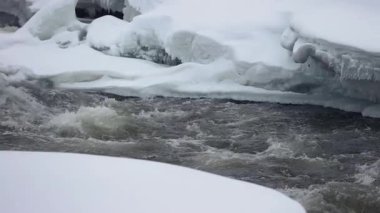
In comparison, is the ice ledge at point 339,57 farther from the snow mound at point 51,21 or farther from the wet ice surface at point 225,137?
the snow mound at point 51,21

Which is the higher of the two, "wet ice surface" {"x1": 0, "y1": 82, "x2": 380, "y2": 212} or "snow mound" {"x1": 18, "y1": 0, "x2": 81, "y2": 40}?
"snow mound" {"x1": 18, "y1": 0, "x2": 81, "y2": 40}

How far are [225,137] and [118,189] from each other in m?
4.14

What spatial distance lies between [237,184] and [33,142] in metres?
4.02

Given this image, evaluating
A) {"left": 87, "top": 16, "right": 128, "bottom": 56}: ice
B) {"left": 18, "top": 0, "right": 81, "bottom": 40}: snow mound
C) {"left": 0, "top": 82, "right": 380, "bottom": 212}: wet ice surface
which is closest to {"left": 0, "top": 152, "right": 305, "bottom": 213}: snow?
{"left": 0, "top": 82, "right": 380, "bottom": 212}: wet ice surface

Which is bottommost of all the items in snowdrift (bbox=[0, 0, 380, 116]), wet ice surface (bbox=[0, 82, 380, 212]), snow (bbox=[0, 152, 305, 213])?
wet ice surface (bbox=[0, 82, 380, 212])

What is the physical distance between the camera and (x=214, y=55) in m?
8.09

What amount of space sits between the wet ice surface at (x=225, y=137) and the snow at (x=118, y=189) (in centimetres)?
241

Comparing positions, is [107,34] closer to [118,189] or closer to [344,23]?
[344,23]

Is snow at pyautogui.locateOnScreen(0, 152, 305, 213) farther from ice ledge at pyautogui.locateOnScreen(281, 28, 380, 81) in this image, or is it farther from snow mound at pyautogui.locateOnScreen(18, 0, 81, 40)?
snow mound at pyautogui.locateOnScreen(18, 0, 81, 40)

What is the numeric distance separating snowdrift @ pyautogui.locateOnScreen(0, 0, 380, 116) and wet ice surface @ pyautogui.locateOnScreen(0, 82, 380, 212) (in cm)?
32

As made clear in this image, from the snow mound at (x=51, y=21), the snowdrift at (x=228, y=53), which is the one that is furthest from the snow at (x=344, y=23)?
the snow mound at (x=51, y=21)

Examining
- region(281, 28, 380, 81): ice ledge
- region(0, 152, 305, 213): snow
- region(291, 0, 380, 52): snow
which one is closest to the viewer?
region(0, 152, 305, 213): snow

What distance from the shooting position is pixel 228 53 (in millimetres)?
7895

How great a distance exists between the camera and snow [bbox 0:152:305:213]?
1821 millimetres
